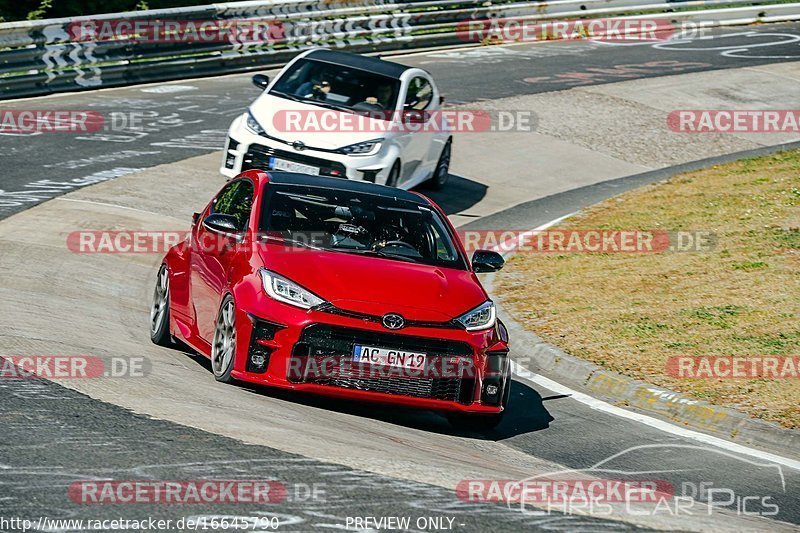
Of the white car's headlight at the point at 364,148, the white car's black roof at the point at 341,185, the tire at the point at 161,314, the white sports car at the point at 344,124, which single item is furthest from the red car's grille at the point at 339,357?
the white car's headlight at the point at 364,148

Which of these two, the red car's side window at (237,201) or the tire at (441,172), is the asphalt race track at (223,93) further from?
the red car's side window at (237,201)

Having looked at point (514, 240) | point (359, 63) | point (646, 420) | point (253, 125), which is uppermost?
point (359, 63)

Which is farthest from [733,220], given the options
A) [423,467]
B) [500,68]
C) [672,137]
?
[500,68]

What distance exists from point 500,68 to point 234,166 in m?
14.3

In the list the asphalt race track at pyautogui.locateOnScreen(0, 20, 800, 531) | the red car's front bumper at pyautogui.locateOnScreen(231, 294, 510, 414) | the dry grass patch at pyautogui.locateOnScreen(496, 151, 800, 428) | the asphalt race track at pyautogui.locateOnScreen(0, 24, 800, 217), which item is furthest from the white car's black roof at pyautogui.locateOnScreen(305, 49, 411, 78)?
the red car's front bumper at pyautogui.locateOnScreen(231, 294, 510, 414)

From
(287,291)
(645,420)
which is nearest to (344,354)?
(287,291)

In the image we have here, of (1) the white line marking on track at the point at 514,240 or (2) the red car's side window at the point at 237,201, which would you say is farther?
(1) the white line marking on track at the point at 514,240

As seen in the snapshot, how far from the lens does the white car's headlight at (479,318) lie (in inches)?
344

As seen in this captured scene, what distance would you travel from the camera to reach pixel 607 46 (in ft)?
112

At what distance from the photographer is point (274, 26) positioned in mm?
28141

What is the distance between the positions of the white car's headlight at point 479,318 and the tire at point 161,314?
271cm

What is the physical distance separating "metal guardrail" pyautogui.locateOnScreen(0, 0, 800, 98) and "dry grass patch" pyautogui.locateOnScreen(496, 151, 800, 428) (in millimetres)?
10364

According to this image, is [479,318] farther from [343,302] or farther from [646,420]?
[646,420]

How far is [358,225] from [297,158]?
21.1ft
